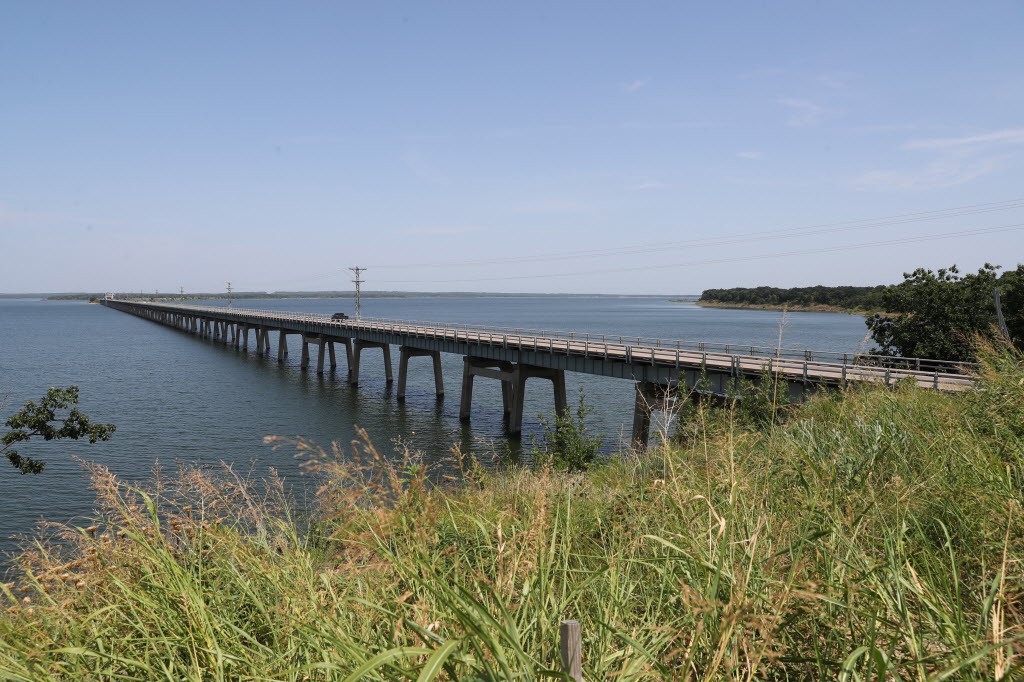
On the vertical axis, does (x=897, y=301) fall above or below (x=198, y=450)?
above

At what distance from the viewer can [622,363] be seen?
3164 cm

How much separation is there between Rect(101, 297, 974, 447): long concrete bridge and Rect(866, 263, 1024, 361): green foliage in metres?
3.09

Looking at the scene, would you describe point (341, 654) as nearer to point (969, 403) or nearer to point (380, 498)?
point (380, 498)

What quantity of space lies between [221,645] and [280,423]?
35506 mm

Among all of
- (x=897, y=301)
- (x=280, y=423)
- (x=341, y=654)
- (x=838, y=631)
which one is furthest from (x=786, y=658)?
(x=897, y=301)

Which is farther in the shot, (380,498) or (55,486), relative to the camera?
(55,486)

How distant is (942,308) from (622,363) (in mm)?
18679

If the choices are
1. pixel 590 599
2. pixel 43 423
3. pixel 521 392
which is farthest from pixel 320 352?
pixel 590 599

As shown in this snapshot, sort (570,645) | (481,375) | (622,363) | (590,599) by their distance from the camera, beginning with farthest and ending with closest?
(481,375)
(622,363)
(590,599)
(570,645)

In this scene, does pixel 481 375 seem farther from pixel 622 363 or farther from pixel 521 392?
pixel 622 363

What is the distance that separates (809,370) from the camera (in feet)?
78.9

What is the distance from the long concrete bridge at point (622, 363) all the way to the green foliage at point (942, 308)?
3087 millimetres

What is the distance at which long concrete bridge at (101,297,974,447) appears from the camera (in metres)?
21.7

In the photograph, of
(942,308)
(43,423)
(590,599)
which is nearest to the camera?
(590,599)
